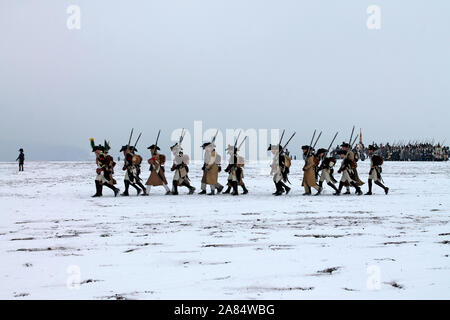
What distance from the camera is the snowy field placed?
4066 mm

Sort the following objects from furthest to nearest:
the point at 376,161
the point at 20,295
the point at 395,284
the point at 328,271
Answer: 1. the point at 376,161
2. the point at 328,271
3. the point at 395,284
4. the point at 20,295

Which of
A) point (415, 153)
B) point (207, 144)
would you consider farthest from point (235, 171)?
point (415, 153)

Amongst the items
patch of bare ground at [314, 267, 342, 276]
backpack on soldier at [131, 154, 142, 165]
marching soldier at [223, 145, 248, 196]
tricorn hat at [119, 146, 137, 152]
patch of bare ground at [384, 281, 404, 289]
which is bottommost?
patch of bare ground at [384, 281, 404, 289]

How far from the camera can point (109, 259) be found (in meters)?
5.24

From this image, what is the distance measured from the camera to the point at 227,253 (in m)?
5.51

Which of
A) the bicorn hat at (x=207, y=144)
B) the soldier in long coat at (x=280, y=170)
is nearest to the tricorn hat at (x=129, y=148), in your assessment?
the bicorn hat at (x=207, y=144)

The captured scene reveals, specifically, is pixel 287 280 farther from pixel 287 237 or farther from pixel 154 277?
pixel 287 237

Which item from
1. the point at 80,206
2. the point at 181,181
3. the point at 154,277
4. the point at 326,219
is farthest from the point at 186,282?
the point at 181,181

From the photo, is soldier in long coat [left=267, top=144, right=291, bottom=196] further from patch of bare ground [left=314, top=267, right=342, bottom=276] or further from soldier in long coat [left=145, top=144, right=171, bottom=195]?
patch of bare ground [left=314, top=267, right=342, bottom=276]

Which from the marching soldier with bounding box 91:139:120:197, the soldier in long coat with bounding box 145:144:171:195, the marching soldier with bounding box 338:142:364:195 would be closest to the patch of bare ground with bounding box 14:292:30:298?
the marching soldier with bounding box 91:139:120:197

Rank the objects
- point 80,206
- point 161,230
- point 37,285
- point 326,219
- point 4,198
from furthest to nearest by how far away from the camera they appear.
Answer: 1. point 4,198
2. point 80,206
3. point 326,219
4. point 161,230
5. point 37,285

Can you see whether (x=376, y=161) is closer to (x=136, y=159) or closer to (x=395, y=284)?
(x=136, y=159)

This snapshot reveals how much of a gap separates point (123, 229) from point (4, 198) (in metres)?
7.55

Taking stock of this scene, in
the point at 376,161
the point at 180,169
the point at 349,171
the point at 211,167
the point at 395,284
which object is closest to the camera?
the point at 395,284
